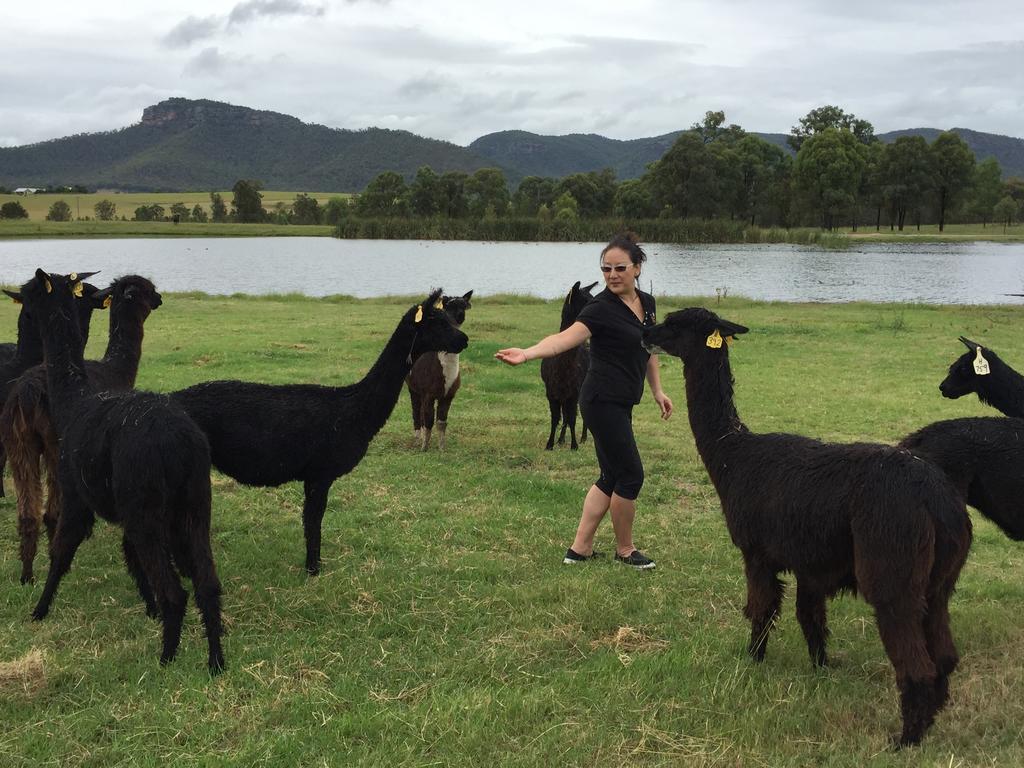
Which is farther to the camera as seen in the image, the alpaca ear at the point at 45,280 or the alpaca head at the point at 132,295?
the alpaca head at the point at 132,295

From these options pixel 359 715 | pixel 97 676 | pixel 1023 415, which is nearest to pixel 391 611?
pixel 359 715

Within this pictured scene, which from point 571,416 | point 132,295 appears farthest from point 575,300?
point 132,295

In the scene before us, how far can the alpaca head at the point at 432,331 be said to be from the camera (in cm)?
621

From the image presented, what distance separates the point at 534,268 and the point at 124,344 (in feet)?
121

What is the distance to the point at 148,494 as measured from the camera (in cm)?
419

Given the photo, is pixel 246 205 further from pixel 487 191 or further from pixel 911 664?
pixel 911 664

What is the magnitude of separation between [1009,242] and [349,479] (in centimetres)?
7540

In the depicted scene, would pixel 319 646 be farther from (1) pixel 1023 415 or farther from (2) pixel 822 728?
(1) pixel 1023 415

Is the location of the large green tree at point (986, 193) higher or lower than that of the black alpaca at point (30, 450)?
higher

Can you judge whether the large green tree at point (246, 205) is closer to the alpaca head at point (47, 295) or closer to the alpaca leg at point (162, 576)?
the alpaca head at point (47, 295)

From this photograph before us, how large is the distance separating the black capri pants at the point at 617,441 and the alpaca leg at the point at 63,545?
3.34 m

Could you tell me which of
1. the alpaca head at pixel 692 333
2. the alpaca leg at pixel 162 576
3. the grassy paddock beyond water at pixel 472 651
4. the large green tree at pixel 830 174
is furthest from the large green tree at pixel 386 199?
the alpaca leg at pixel 162 576

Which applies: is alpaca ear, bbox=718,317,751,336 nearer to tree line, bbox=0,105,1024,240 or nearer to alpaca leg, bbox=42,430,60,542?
alpaca leg, bbox=42,430,60,542

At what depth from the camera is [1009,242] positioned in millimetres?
67500
